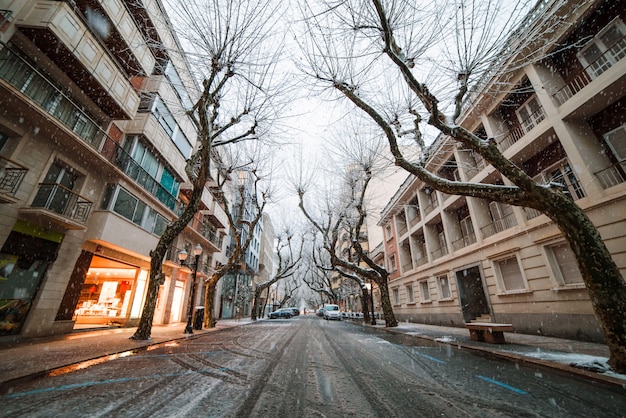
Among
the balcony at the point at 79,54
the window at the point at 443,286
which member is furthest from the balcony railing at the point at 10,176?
the window at the point at 443,286

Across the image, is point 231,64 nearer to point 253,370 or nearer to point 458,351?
point 253,370

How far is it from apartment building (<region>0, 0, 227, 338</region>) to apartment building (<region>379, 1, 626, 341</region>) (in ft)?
44.3

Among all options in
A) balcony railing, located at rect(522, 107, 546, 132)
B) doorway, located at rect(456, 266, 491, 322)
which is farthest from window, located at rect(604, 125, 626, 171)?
doorway, located at rect(456, 266, 491, 322)

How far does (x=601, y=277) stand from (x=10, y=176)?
14678mm

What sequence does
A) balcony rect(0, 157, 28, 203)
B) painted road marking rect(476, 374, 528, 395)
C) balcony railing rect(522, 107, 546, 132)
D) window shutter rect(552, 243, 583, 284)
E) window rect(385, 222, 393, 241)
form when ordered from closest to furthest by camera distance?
painted road marking rect(476, 374, 528, 395)
balcony rect(0, 157, 28, 203)
window shutter rect(552, 243, 583, 284)
balcony railing rect(522, 107, 546, 132)
window rect(385, 222, 393, 241)

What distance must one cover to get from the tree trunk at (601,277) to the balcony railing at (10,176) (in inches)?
537

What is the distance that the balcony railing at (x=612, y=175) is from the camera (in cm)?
798

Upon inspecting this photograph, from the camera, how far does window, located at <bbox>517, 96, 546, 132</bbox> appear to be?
10578 mm

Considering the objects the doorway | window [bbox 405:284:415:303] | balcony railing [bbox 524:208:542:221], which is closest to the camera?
balcony railing [bbox 524:208:542:221]

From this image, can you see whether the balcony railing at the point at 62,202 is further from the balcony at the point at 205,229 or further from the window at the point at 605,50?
the window at the point at 605,50

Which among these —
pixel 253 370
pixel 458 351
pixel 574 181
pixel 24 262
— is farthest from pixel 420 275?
pixel 24 262

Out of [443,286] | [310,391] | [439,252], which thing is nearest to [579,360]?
[310,391]

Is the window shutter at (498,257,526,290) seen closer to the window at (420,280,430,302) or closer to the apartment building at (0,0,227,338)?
the window at (420,280,430,302)

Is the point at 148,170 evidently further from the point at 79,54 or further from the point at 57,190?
the point at 79,54
